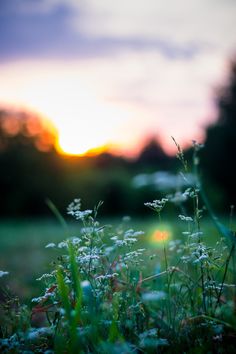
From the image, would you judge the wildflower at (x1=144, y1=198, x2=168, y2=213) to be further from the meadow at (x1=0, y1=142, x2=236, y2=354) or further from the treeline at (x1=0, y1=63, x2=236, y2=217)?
the treeline at (x1=0, y1=63, x2=236, y2=217)

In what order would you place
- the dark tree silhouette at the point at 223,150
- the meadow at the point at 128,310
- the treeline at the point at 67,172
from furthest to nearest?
1. the dark tree silhouette at the point at 223,150
2. the treeline at the point at 67,172
3. the meadow at the point at 128,310

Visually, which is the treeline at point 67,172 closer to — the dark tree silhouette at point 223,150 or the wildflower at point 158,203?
the dark tree silhouette at point 223,150

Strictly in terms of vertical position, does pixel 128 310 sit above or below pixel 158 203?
below

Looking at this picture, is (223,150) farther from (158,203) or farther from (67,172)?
(158,203)

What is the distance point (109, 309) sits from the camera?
91.1 inches

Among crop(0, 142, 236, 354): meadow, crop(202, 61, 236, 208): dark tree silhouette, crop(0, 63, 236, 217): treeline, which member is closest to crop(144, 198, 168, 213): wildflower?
crop(0, 142, 236, 354): meadow

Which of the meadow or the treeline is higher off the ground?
the treeline

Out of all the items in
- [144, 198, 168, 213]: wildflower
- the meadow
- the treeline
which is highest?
the treeline

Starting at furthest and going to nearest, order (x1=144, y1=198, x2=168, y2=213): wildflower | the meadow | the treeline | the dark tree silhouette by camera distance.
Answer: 1. the dark tree silhouette
2. the treeline
3. (x1=144, y1=198, x2=168, y2=213): wildflower
4. the meadow

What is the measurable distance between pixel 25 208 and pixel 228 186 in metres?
12.7

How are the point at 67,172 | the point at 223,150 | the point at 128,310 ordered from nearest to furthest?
the point at 128,310
the point at 67,172
the point at 223,150

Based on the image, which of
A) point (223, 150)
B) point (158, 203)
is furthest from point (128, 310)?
point (223, 150)

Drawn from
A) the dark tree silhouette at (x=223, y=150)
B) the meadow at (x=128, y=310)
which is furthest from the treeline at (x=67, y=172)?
the meadow at (x=128, y=310)

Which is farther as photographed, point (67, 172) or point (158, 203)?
point (67, 172)
